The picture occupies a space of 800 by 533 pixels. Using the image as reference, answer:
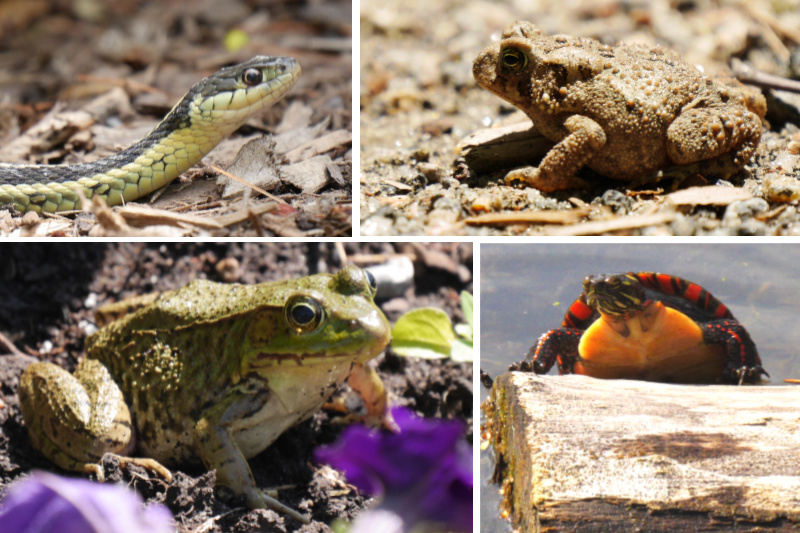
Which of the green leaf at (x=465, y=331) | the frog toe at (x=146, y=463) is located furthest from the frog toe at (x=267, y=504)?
the green leaf at (x=465, y=331)

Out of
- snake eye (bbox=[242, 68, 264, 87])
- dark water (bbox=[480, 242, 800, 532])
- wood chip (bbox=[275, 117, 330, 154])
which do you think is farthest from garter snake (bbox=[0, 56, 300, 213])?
dark water (bbox=[480, 242, 800, 532])

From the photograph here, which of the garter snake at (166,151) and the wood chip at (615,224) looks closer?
the wood chip at (615,224)

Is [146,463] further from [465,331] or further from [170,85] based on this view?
[170,85]

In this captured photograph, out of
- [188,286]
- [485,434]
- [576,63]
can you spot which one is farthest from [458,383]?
[576,63]

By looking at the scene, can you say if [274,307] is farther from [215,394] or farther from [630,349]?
[630,349]

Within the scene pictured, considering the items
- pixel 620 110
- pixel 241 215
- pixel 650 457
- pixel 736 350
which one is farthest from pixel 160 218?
pixel 736 350

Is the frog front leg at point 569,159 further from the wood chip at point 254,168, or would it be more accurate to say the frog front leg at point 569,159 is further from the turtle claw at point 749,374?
the wood chip at point 254,168

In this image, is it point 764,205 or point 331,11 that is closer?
point 764,205
